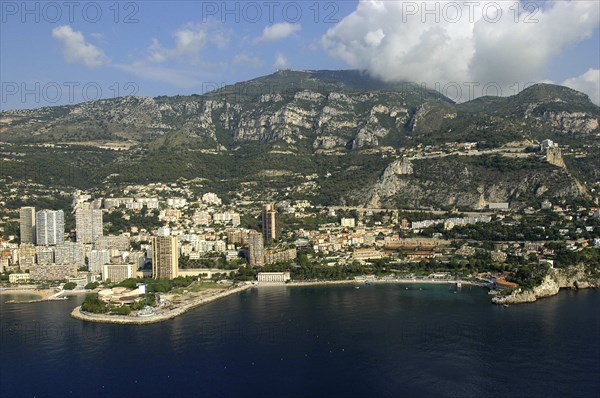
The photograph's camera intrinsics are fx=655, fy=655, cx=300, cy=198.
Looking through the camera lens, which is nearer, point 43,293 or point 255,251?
point 43,293

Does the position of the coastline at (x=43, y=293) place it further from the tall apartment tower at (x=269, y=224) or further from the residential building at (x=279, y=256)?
the tall apartment tower at (x=269, y=224)

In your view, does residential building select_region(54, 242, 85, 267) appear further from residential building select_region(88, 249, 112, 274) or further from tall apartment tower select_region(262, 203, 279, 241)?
tall apartment tower select_region(262, 203, 279, 241)

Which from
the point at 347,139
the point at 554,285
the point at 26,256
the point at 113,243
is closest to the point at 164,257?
the point at 113,243

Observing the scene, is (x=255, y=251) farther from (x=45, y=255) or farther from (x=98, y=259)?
(x=45, y=255)

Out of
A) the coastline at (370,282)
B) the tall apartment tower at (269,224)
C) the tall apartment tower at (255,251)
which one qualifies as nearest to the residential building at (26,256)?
the tall apartment tower at (255,251)

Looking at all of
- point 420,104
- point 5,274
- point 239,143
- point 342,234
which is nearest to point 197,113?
point 239,143

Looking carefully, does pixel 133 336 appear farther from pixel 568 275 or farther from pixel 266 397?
pixel 568 275
